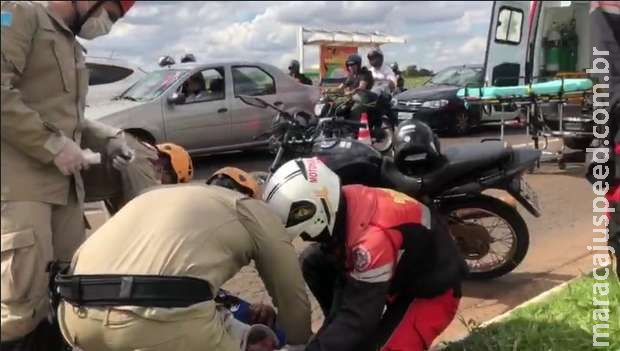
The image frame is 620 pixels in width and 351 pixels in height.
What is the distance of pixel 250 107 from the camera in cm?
1152

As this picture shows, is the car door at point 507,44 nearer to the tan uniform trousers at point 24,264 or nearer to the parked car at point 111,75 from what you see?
the parked car at point 111,75

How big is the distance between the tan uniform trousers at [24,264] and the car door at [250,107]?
8.38 meters

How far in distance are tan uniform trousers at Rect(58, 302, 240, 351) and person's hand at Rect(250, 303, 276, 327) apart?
0.68m

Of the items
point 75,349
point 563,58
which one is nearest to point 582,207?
point 75,349

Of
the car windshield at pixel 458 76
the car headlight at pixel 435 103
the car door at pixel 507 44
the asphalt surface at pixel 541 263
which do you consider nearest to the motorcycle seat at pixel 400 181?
the asphalt surface at pixel 541 263

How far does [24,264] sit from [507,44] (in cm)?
1108

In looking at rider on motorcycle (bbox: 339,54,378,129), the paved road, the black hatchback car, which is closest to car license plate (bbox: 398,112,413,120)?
the black hatchback car

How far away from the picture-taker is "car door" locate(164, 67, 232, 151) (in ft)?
35.6

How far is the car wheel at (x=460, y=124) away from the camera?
14336 millimetres

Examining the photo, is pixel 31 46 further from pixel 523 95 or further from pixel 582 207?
pixel 523 95

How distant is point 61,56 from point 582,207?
6.17 meters

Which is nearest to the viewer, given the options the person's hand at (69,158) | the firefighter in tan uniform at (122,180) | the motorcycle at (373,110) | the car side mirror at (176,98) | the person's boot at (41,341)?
the person's hand at (69,158)

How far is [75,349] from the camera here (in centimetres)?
286

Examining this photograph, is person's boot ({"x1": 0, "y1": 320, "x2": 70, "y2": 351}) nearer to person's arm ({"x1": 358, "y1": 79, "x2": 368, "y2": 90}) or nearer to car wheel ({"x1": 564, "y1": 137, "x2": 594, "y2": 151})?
car wheel ({"x1": 564, "y1": 137, "x2": 594, "y2": 151})
